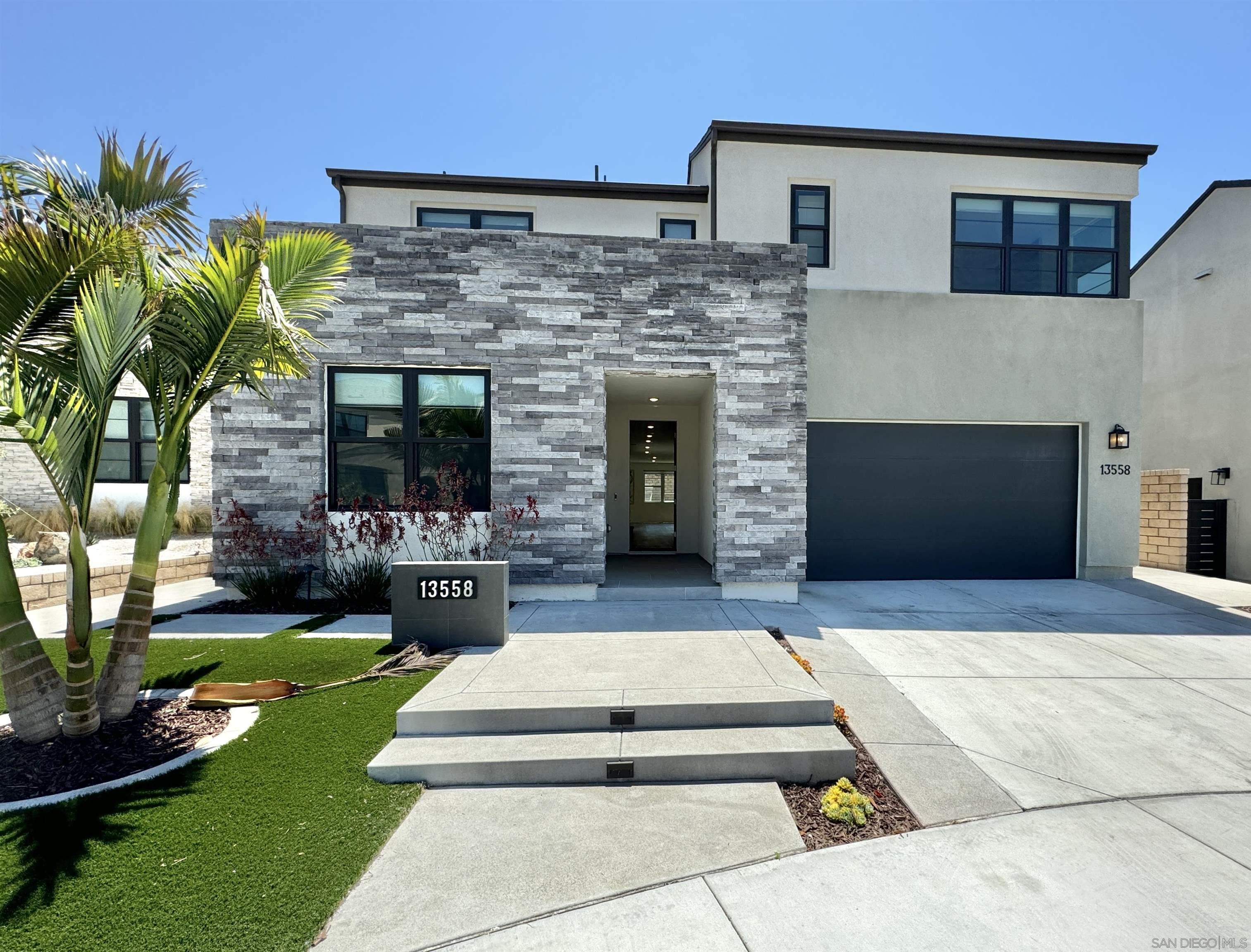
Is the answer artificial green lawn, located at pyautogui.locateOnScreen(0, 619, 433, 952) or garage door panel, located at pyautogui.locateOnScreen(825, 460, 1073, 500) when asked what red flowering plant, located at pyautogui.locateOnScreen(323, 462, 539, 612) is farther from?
garage door panel, located at pyautogui.locateOnScreen(825, 460, 1073, 500)

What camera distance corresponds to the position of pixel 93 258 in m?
3.48

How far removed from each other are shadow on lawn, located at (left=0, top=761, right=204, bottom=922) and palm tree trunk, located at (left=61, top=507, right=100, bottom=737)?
0.75m

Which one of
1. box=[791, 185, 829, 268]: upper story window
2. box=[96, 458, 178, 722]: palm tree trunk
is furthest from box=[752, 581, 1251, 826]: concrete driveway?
box=[791, 185, 829, 268]: upper story window

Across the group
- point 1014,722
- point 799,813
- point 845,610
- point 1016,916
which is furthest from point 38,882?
point 845,610

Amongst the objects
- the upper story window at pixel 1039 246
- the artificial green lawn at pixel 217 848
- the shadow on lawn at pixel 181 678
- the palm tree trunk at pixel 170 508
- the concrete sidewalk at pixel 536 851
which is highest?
the upper story window at pixel 1039 246

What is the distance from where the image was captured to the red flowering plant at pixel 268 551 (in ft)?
24.7

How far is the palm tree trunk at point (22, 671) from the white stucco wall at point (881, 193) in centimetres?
986

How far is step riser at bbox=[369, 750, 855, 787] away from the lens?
356 cm

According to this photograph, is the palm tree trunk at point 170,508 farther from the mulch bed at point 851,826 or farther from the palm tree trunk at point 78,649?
the mulch bed at point 851,826

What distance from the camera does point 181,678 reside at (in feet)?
16.1

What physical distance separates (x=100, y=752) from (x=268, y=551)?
4.33 m

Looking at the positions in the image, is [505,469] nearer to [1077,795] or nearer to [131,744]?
[131,744]
